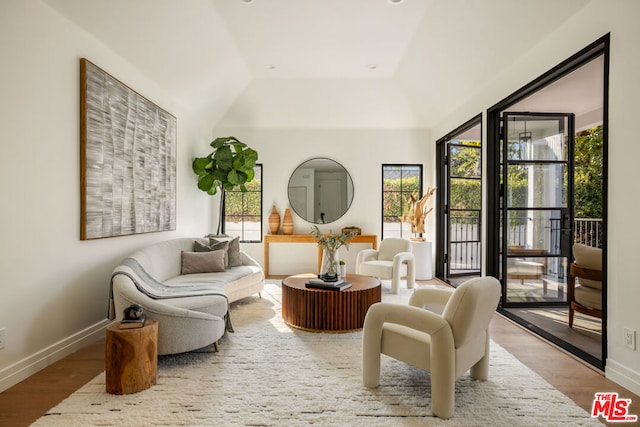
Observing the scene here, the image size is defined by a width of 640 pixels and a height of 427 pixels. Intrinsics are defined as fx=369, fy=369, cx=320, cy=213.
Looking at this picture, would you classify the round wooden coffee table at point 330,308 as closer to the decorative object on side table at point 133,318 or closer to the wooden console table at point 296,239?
the decorative object on side table at point 133,318

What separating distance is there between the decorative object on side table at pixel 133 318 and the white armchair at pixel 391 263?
11.2ft

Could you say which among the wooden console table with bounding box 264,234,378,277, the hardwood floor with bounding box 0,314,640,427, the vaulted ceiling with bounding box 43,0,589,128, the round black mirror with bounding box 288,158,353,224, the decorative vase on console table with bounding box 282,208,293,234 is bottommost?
the hardwood floor with bounding box 0,314,640,427

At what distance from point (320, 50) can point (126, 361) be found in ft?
13.9

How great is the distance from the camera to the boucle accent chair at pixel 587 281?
335 cm

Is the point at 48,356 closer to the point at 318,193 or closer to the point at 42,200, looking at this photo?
the point at 42,200

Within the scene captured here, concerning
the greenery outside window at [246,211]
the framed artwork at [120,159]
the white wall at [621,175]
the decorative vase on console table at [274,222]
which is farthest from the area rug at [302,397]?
the greenery outside window at [246,211]

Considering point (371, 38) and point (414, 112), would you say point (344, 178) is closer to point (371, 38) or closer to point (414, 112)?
point (414, 112)

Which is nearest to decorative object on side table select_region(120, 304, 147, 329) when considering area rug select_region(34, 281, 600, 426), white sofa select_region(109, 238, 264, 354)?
white sofa select_region(109, 238, 264, 354)

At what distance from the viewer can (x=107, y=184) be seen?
3494 mm

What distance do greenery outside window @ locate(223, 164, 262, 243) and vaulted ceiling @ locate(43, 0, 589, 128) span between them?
1.16 metres

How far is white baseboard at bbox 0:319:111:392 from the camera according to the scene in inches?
96.9

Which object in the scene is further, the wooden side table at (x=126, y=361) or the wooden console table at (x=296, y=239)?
the wooden console table at (x=296, y=239)

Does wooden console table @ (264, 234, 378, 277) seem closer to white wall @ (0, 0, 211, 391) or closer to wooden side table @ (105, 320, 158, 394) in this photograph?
white wall @ (0, 0, 211, 391)

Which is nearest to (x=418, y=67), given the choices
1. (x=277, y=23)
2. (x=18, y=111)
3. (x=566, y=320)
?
(x=277, y=23)
